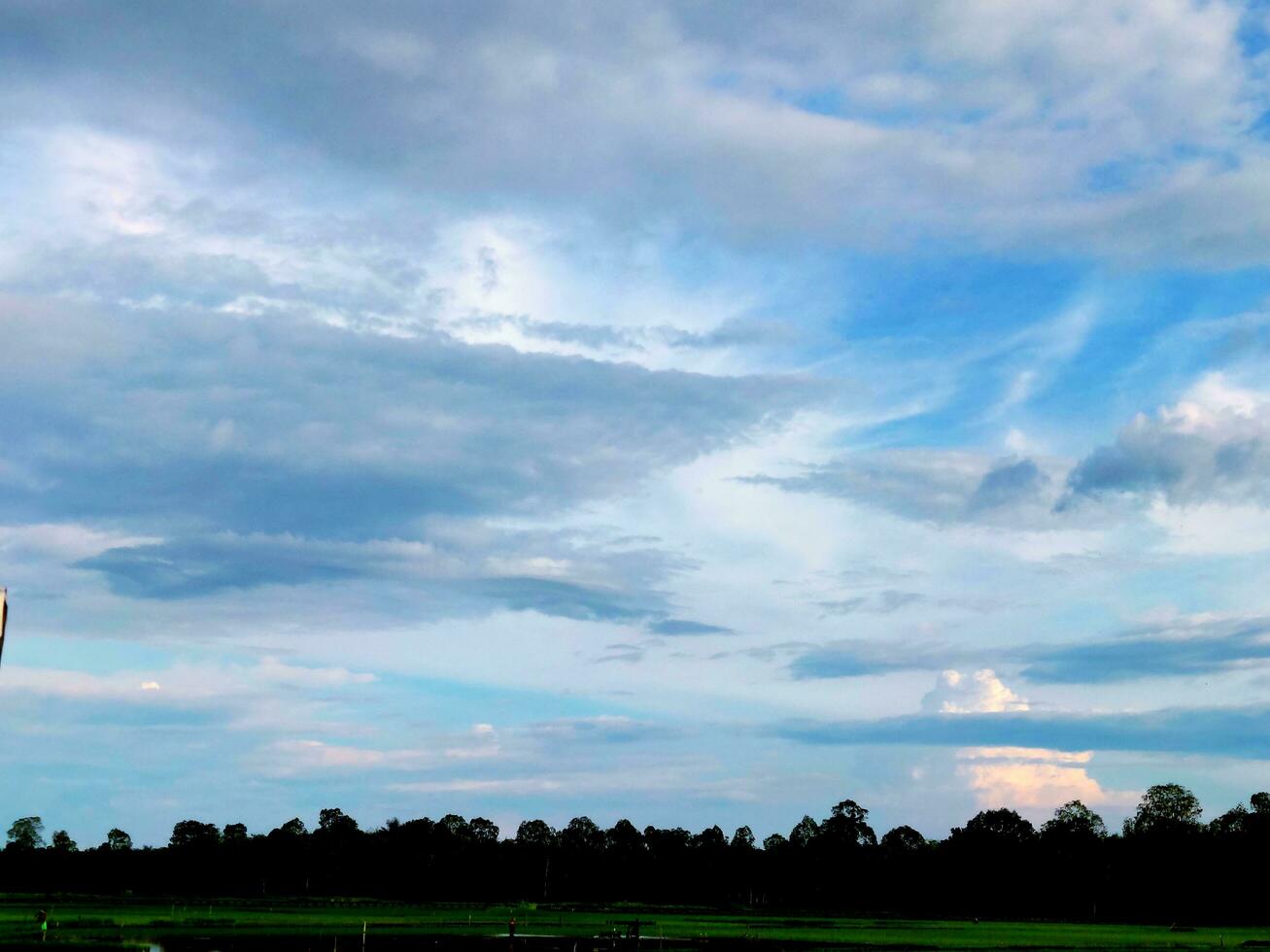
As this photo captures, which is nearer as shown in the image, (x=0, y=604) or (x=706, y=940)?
(x=0, y=604)

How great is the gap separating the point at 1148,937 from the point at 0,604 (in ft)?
470

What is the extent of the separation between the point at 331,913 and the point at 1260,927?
440ft

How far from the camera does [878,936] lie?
412 ft

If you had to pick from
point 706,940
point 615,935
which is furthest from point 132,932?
point 706,940

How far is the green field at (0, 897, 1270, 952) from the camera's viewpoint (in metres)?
99.9

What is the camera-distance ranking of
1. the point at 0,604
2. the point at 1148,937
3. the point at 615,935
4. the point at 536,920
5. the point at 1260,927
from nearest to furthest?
1. the point at 0,604
2. the point at 615,935
3. the point at 1148,937
4. the point at 536,920
5. the point at 1260,927

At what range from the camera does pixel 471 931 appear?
123 metres

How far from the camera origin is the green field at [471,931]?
9994 cm

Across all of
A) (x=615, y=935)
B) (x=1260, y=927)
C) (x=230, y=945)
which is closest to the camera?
(x=230, y=945)

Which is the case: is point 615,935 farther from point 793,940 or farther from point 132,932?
point 132,932

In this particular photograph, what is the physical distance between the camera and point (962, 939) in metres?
126

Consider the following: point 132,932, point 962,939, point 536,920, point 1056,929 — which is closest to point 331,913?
point 536,920

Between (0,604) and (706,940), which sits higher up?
(0,604)

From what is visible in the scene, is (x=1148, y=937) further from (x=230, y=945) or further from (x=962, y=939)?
(x=230, y=945)
